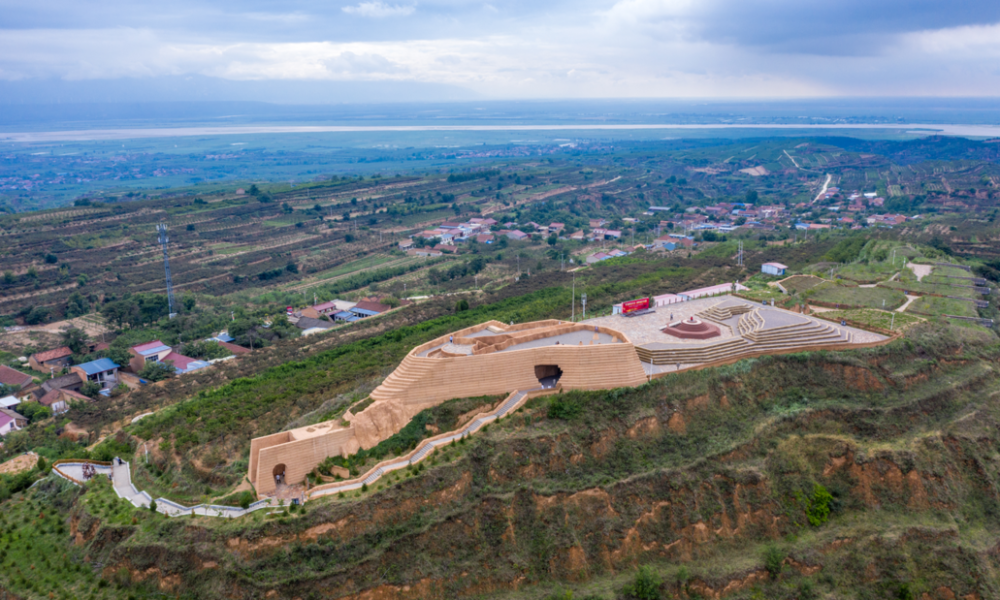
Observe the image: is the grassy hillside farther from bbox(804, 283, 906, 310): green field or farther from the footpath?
bbox(804, 283, 906, 310): green field

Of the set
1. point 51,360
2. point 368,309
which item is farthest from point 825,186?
point 51,360

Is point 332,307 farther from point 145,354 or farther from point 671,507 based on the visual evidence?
point 671,507

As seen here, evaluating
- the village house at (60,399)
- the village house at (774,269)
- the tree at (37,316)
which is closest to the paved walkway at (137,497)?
the village house at (60,399)

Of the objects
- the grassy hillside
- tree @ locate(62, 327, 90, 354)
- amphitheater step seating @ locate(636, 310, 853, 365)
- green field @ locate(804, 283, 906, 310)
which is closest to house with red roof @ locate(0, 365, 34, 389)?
tree @ locate(62, 327, 90, 354)

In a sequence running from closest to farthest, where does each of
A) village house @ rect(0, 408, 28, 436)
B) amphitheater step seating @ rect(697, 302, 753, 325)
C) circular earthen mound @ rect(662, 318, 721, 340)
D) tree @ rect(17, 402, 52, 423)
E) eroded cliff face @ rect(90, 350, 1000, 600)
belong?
eroded cliff face @ rect(90, 350, 1000, 600) → circular earthen mound @ rect(662, 318, 721, 340) → amphitheater step seating @ rect(697, 302, 753, 325) → village house @ rect(0, 408, 28, 436) → tree @ rect(17, 402, 52, 423)

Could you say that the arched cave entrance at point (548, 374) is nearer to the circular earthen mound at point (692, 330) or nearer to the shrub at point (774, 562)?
the circular earthen mound at point (692, 330)

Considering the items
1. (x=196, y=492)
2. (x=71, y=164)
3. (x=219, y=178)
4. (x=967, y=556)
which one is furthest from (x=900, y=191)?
(x=71, y=164)
